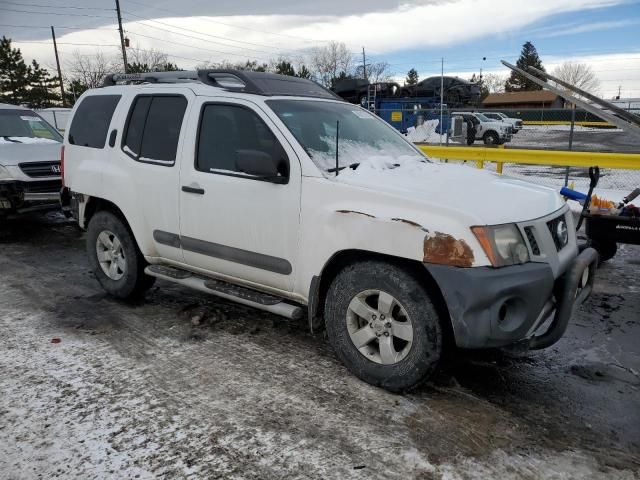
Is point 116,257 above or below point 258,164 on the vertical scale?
below

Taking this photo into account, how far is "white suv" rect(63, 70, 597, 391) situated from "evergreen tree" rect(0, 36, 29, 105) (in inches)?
2046

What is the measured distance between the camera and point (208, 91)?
14.0ft

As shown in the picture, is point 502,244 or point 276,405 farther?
point 276,405

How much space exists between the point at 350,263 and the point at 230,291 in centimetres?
110

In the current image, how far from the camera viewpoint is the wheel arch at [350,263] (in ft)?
10.3

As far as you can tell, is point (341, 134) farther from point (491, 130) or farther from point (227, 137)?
point (491, 130)

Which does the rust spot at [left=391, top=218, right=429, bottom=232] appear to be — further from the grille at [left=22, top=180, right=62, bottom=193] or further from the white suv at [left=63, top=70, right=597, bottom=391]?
the grille at [left=22, top=180, right=62, bottom=193]

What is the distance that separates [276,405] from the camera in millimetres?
3197

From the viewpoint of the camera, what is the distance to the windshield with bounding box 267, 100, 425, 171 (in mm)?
3770

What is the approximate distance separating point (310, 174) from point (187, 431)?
174 centimetres

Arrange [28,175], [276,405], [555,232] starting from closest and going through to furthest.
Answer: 1. [276,405]
2. [555,232]
3. [28,175]

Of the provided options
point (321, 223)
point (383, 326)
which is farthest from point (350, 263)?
point (383, 326)

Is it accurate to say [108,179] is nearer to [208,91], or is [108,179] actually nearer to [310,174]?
[208,91]

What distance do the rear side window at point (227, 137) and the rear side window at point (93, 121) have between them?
132cm
